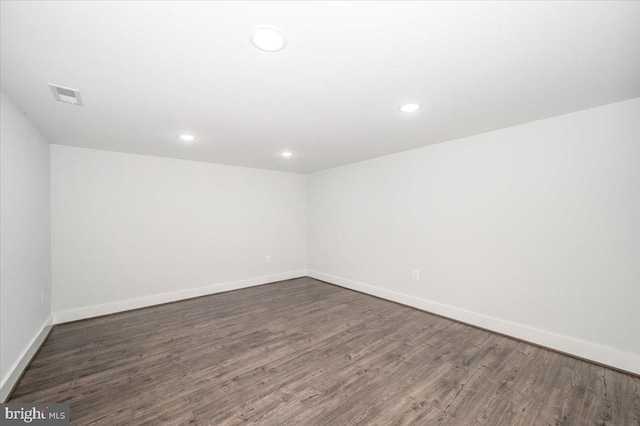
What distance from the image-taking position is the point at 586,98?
2.18m

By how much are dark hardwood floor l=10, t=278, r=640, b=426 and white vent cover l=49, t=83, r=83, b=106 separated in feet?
7.38

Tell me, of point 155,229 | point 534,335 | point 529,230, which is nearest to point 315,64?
point 529,230

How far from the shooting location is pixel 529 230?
107 inches

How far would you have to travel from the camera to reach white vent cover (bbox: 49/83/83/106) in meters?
1.88

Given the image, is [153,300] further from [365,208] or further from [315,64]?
[315,64]

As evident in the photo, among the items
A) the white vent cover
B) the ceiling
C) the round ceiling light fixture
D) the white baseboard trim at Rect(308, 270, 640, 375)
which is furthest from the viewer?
the round ceiling light fixture

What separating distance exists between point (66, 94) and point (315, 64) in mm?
1928

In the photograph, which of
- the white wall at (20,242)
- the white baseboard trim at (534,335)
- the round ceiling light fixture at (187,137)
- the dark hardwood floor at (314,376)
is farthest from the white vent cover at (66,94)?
the white baseboard trim at (534,335)

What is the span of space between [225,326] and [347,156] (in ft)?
9.68

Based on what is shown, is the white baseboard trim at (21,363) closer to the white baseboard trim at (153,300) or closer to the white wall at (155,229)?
the white baseboard trim at (153,300)

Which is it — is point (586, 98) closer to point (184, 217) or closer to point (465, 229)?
point (465, 229)

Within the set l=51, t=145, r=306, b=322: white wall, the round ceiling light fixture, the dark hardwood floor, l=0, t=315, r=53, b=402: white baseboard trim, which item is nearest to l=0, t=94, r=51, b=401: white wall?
l=0, t=315, r=53, b=402: white baseboard trim

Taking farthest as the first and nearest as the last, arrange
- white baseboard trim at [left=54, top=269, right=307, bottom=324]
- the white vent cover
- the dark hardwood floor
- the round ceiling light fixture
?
1. white baseboard trim at [left=54, top=269, right=307, bottom=324]
2. the round ceiling light fixture
3. the white vent cover
4. the dark hardwood floor

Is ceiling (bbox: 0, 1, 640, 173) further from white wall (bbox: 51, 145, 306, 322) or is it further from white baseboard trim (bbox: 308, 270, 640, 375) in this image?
white baseboard trim (bbox: 308, 270, 640, 375)
